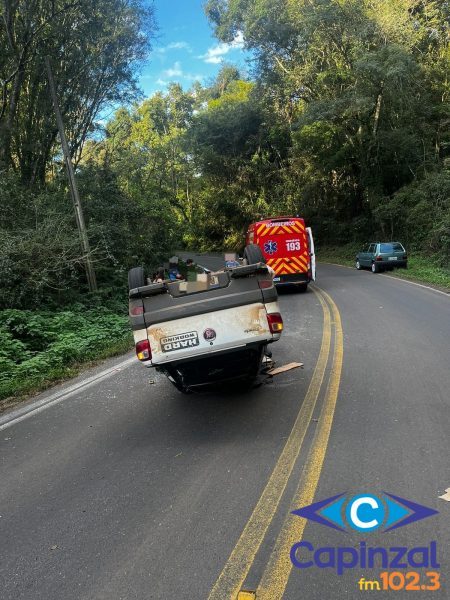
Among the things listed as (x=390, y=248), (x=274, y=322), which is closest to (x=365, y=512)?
(x=274, y=322)

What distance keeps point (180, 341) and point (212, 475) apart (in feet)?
4.85

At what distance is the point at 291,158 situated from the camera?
39.1 meters

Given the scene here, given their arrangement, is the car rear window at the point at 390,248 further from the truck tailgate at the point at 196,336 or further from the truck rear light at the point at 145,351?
the truck rear light at the point at 145,351

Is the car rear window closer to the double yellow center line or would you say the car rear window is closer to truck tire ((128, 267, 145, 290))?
the double yellow center line

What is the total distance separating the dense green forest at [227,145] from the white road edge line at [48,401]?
6.82 ft

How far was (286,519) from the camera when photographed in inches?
130

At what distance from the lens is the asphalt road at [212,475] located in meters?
2.88

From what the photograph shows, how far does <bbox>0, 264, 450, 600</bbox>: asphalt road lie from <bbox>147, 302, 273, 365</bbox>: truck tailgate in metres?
0.90

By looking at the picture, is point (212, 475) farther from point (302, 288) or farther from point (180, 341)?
point (302, 288)

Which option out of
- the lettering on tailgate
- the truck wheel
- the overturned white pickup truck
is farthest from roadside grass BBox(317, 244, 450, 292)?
the lettering on tailgate

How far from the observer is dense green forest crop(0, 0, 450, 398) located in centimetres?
1412

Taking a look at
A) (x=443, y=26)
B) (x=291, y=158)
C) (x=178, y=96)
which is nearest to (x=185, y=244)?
(x=291, y=158)

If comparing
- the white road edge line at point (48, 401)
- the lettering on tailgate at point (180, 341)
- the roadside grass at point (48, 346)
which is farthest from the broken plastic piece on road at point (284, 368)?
the roadside grass at point (48, 346)

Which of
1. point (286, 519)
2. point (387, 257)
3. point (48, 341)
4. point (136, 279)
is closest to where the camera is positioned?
point (286, 519)
